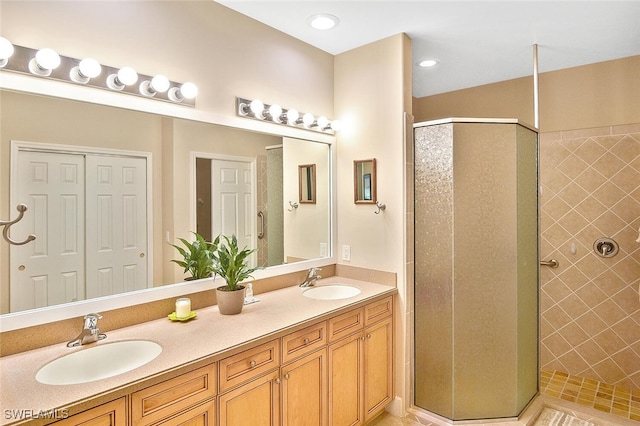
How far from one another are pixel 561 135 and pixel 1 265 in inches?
147

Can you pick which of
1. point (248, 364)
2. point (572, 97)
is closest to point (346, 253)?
point (248, 364)

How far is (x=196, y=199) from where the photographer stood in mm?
2061

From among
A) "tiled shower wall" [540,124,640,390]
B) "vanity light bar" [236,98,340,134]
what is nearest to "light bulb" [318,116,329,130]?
"vanity light bar" [236,98,340,134]

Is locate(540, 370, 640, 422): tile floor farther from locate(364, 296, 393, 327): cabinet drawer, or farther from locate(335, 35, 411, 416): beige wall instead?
locate(364, 296, 393, 327): cabinet drawer

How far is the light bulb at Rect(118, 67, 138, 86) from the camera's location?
1.67 meters

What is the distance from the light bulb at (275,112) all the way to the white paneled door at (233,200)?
35 centimetres

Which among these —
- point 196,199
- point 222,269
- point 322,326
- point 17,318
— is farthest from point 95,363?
point 322,326

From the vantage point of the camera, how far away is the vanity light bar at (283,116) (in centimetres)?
226

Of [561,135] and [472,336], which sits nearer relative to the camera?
[472,336]

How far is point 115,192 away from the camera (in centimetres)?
173

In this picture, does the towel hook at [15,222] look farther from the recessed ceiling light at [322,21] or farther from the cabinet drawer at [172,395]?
the recessed ceiling light at [322,21]

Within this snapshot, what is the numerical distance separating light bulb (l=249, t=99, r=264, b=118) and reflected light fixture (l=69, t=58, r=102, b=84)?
0.86m

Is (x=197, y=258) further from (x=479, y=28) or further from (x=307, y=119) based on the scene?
(x=479, y=28)

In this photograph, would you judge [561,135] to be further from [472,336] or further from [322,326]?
[322,326]
